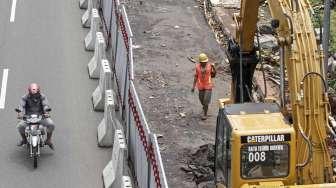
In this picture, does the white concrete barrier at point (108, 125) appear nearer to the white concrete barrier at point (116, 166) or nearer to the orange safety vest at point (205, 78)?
the white concrete barrier at point (116, 166)

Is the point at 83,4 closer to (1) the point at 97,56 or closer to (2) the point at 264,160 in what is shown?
(1) the point at 97,56

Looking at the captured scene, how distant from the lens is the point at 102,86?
19938mm

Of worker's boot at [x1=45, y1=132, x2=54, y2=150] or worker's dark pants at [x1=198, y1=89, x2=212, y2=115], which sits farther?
worker's dark pants at [x1=198, y1=89, x2=212, y2=115]

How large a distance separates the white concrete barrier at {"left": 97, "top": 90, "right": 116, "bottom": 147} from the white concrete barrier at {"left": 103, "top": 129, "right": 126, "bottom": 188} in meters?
1.02

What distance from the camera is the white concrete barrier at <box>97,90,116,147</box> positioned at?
1823cm

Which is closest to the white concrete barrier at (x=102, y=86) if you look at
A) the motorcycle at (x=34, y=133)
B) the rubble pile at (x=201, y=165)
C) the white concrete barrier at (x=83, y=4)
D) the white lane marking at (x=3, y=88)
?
the white lane marking at (x=3, y=88)

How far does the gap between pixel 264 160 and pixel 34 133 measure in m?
6.20

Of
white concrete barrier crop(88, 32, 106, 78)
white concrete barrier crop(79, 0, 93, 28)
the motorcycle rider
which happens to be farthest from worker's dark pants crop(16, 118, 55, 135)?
white concrete barrier crop(79, 0, 93, 28)

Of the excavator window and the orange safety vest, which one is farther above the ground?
the orange safety vest

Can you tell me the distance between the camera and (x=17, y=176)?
56.6 feet

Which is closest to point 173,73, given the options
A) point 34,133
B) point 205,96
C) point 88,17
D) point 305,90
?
point 205,96

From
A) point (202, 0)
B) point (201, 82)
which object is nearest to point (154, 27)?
point (202, 0)

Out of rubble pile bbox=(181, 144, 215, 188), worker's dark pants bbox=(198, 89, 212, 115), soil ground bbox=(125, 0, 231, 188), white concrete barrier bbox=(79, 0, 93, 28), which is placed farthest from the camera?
white concrete barrier bbox=(79, 0, 93, 28)

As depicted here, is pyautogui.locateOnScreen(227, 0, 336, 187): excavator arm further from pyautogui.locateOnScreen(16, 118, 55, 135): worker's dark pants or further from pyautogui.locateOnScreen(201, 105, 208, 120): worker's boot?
pyautogui.locateOnScreen(16, 118, 55, 135): worker's dark pants
